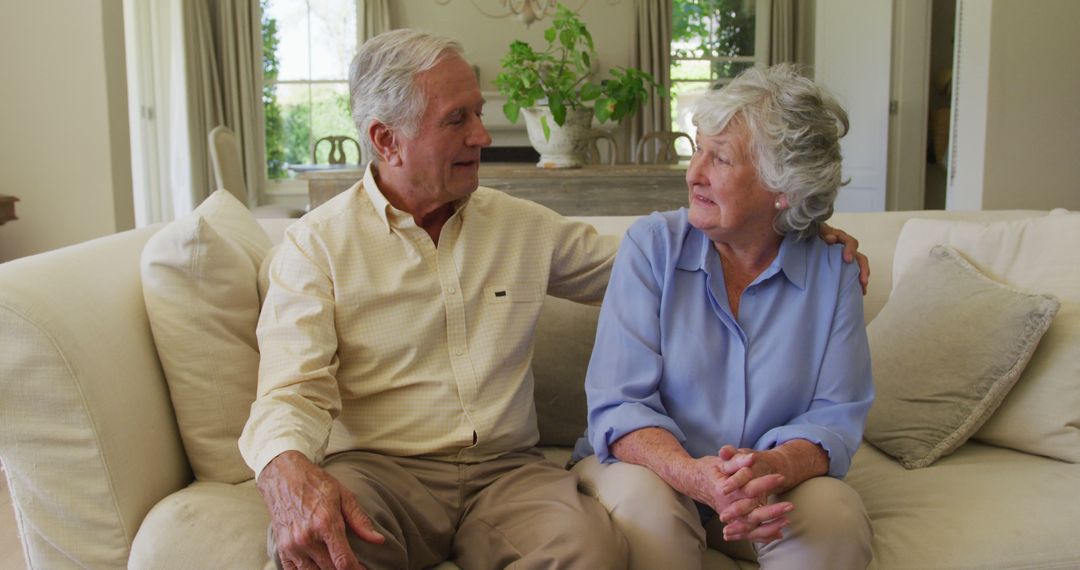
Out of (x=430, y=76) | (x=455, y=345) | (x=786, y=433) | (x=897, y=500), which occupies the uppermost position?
(x=430, y=76)

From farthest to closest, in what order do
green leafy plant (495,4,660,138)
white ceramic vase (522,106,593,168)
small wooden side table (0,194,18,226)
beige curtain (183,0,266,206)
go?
1. beige curtain (183,0,266,206)
2. white ceramic vase (522,106,593,168)
3. green leafy plant (495,4,660,138)
4. small wooden side table (0,194,18,226)

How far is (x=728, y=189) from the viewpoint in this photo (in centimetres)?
165

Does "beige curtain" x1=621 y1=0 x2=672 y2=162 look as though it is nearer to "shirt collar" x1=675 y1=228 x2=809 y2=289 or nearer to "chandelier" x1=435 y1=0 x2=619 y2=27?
"chandelier" x1=435 y1=0 x2=619 y2=27

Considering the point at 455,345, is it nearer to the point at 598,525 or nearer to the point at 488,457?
the point at 488,457

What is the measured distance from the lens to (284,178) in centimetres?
856

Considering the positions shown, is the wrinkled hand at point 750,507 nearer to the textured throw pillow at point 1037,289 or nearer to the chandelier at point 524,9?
the textured throw pillow at point 1037,289

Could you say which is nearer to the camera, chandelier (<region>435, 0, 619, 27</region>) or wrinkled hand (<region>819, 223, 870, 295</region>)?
wrinkled hand (<region>819, 223, 870, 295</region>)

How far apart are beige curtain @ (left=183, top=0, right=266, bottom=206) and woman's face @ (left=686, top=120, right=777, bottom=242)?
20.2 ft

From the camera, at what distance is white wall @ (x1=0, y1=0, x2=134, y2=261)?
11.9 feet

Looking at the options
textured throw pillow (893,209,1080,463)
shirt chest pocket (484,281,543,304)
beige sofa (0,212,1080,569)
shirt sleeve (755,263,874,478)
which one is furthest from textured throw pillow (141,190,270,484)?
textured throw pillow (893,209,1080,463)

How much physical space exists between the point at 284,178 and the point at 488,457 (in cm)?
726

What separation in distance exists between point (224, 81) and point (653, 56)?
3.46 m

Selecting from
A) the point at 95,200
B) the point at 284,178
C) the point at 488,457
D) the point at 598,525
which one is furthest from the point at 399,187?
the point at 284,178

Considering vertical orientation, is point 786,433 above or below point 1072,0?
below
